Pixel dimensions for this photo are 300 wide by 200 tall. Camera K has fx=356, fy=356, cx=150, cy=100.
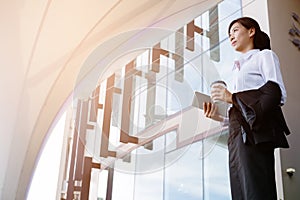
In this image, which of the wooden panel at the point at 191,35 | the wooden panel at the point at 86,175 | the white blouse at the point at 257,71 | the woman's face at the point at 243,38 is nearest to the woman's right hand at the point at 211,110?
the white blouse at the point at 257,71

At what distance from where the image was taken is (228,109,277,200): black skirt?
1.37 m

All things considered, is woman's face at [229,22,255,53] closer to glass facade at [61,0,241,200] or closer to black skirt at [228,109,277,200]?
black skirt at [228,109,277,200]

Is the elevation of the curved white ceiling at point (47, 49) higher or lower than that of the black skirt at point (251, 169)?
higher

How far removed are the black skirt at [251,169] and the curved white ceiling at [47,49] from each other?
7.28 ft

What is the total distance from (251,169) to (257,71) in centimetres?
43

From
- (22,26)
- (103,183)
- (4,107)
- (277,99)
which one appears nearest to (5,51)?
(22,26)

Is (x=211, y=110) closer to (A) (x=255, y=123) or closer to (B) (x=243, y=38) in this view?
(A) (x=255, y=123)

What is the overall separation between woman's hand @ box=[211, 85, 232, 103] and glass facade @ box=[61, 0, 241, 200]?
0.89 meters

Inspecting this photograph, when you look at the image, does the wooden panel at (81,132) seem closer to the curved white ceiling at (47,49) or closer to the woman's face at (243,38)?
the curved white ceiling at (47,49)

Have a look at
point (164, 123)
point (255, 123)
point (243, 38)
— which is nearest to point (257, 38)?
point (243, 38)

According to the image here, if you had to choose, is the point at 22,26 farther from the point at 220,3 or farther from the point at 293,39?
the point at 293,39

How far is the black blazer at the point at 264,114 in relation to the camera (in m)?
1.37

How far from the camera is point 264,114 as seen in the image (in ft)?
4.49

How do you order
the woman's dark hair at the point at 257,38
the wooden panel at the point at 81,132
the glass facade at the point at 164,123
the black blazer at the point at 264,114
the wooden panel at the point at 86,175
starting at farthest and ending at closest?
the wooden panel at the point at 81,132 < the wooden panel at the point at 86,175 < the glass facade at the point at 164,123 < the woman's dark hair at the point at 257,38 < the black blazer at the point at 264,114
